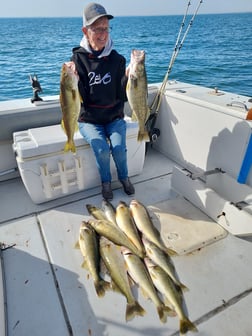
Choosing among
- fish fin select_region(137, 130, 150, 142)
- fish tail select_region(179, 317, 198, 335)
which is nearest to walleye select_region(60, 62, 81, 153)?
fish fin select_region(137, 130, 150, 142)

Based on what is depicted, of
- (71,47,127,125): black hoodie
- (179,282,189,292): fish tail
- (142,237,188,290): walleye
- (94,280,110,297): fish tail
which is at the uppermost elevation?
(71,47,127,125): black hoodie

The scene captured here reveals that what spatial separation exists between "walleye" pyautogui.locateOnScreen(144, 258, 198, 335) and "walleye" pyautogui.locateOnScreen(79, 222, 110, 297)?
0.34 meters

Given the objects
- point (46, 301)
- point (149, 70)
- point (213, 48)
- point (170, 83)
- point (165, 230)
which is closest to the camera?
point (46, 301)

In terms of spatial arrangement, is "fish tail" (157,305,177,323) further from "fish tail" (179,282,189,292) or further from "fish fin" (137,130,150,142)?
"fish fin" (137,130,150,142)

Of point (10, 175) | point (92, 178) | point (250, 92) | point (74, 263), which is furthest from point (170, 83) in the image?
point (250, 92)

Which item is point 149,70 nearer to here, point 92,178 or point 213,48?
point 213,48

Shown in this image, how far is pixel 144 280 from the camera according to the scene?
1.83 m

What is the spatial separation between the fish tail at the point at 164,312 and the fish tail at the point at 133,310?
0.37 feet

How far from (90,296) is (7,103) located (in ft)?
8.17

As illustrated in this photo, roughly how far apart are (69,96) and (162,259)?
57.7 inches

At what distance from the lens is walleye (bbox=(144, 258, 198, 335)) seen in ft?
5.18

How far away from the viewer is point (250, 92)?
9.30 metres

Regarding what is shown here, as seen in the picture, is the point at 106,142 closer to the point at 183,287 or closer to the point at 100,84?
the point at 100,84

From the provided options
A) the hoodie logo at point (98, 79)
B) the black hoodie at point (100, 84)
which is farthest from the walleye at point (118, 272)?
the hoodie logo at point (98, 79)
